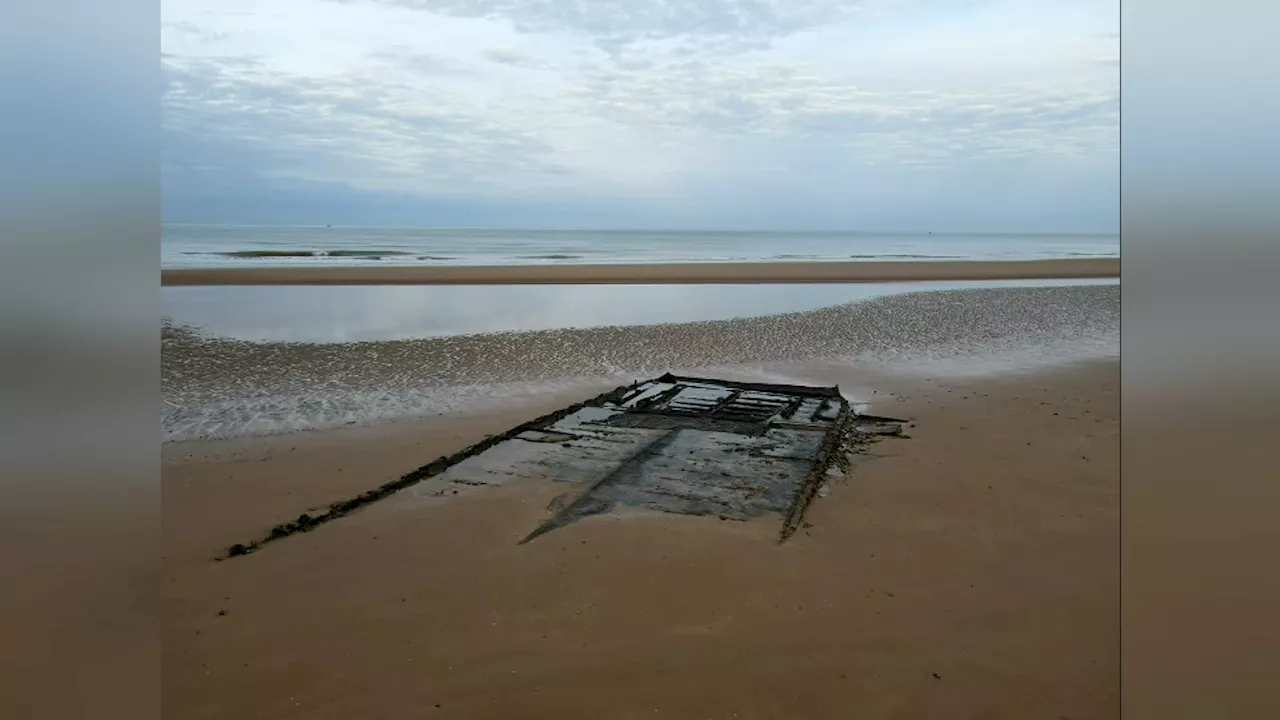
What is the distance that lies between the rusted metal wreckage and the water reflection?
608 cm

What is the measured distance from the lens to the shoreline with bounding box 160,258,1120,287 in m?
20.8

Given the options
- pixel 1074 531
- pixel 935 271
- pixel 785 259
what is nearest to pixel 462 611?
pixel 1074 531

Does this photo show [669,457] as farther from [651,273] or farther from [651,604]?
[651,273]

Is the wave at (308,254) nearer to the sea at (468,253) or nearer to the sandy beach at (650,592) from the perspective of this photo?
the sea at (468,253)

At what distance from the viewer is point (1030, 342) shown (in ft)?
41.2

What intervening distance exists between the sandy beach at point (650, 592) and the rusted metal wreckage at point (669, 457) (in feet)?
0.64

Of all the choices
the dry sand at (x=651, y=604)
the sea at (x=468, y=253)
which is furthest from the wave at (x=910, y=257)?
the dry sand at (x=651, y=604)

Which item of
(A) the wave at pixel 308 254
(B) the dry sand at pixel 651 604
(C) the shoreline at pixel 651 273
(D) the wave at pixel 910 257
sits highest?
(D) the wave at pixel 910 257

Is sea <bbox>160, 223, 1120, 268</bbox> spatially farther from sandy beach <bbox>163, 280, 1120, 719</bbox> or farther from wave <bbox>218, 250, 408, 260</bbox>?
sandy beach <bbox>163, 280, 1120, 719</bbox>

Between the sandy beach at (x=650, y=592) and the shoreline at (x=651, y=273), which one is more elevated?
the shoreline at (x=651, y=273)

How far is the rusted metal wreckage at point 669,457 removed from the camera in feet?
17.1

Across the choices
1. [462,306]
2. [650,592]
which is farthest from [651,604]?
[462,306]

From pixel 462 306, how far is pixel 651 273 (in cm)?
975

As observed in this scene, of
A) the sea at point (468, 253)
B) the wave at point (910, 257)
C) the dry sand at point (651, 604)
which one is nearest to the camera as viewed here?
the dry sand at point (651, 604)
